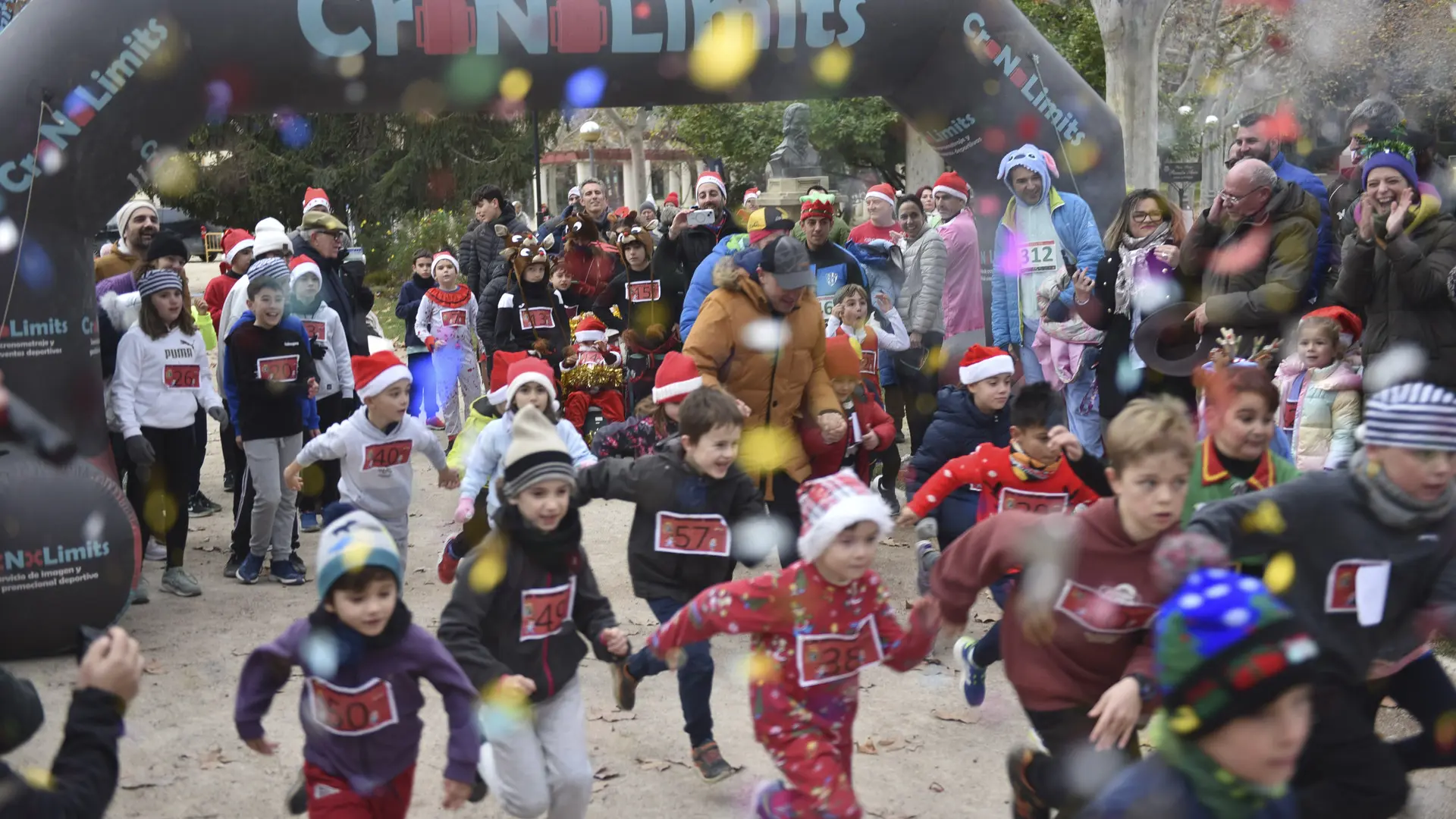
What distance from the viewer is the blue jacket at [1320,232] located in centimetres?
789

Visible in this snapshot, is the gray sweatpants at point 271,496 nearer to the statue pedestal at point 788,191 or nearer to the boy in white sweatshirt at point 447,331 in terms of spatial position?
the boy in white sweatshirt at point 447,331

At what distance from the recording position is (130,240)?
9219 millimetres

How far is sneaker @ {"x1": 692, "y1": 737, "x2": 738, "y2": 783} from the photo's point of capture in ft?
17.7

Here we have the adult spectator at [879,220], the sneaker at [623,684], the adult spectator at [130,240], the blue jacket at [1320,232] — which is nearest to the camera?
the sneaker at [623,684]

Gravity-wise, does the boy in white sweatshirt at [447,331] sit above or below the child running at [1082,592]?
above

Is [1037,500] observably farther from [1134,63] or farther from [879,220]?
[1134,63]

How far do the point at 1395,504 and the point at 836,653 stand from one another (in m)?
1.63

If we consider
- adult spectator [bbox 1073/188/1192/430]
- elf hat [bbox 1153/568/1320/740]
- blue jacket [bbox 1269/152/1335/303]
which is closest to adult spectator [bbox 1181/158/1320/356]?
blue jacket [bbox 1269/152/1335/303]

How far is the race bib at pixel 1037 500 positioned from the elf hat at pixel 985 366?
3.08ft

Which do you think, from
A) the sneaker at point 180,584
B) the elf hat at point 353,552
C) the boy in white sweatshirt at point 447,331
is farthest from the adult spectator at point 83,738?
the boy in white sweatshirt at point 447,331

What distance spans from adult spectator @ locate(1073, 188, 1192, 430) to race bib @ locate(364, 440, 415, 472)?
13.3 feet

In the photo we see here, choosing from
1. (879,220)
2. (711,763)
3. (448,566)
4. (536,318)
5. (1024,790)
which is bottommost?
(711,763)

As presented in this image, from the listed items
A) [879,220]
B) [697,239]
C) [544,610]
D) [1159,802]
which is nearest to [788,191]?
[879,220]

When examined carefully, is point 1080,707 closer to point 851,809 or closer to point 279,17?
point 851,809
